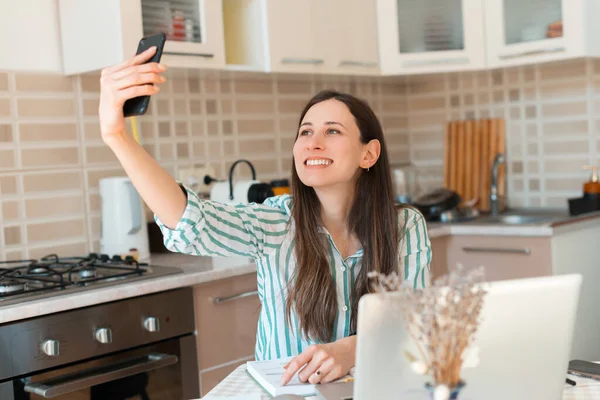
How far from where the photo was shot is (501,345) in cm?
110

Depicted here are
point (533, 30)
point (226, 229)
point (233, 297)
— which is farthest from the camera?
point (533, 30)

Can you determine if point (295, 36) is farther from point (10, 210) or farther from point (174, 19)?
point (10, 210)

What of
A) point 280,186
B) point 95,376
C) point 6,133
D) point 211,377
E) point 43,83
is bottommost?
point 211,377

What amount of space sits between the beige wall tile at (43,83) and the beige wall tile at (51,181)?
28 cm

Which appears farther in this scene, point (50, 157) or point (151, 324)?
point (50, 157)

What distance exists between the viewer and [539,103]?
369 centimetres

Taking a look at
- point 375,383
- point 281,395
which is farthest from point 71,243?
point 375,383

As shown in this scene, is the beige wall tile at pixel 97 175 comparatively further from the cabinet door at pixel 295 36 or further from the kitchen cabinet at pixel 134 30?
the cabinet door at pixel 295 36

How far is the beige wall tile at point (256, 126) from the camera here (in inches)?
135

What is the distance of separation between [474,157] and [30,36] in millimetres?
2069

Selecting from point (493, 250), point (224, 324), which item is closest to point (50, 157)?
point (224, 324)

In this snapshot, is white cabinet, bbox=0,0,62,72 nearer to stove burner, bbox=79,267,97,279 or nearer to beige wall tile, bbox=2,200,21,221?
beige wall tile, bbox=2,200,21,221

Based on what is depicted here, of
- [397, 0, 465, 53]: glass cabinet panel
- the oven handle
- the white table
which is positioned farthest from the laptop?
[397, 0, 465, 53]: glass cabinet panel

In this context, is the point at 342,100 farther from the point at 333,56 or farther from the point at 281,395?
the point at 333,56
